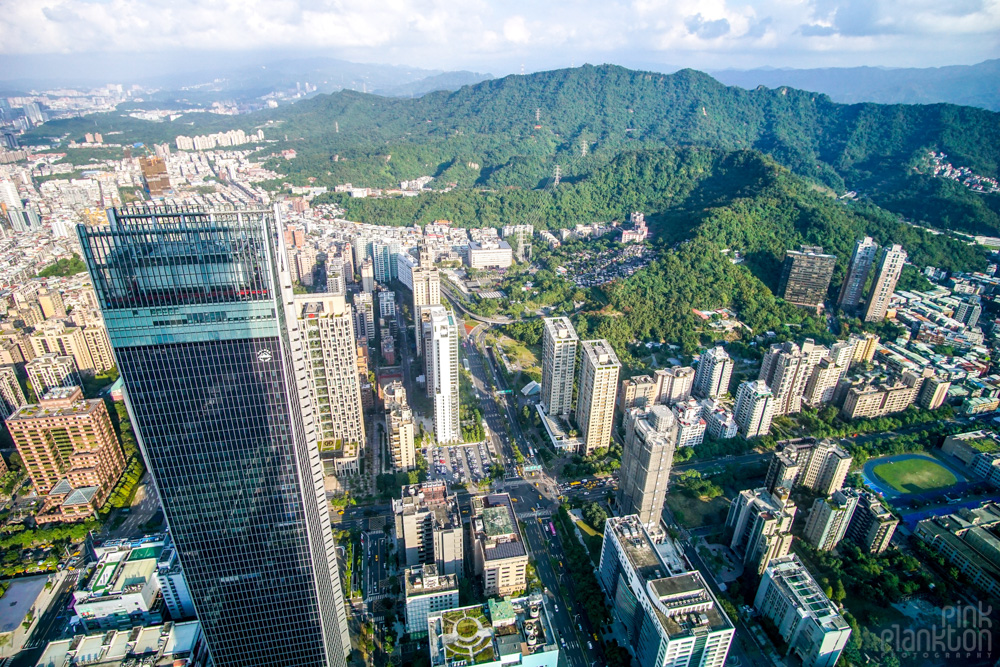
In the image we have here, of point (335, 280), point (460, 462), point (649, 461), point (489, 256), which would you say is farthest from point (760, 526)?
point (489, 256)

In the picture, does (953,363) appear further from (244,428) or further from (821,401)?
(244,428)

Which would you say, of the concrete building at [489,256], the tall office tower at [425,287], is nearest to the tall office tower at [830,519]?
the tall office tower at [425,287]

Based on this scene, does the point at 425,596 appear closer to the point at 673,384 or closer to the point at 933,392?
the point at 673,384

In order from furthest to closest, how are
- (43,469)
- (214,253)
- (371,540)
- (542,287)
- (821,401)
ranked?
(542,287) → (821,401) → (43,469) → (371,540) → (214,253)

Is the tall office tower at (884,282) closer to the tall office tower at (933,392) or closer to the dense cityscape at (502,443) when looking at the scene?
the dense cityscape at (502,443)

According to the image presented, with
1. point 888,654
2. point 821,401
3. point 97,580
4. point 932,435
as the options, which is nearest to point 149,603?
point 97,580

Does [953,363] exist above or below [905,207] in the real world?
below
